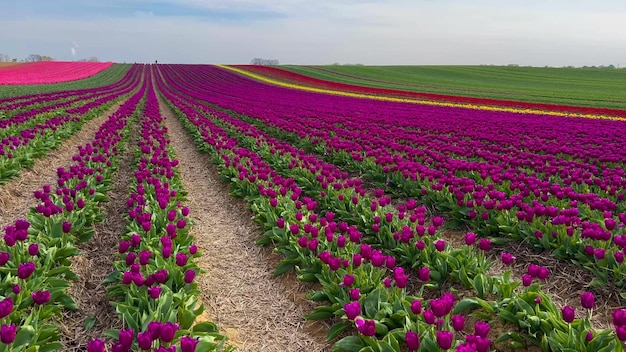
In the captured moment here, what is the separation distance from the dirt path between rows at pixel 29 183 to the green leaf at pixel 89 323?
407 centimetres

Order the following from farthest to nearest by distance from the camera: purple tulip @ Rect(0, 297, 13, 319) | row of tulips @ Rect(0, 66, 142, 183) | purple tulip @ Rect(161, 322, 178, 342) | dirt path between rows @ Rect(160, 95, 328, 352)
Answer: row of tulips @ Rect(0, 66, 142, 183) < dirt path between rows @ Rect(160, 95, 328, 352) < purple tulip @ Rect(0, 297, 13, 319) < purple tulip @ Rect(161, 322, 178, 342)

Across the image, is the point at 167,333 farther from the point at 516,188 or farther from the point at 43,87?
the point at 43,87

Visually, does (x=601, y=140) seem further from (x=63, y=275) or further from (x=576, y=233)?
(x=63, y=275)

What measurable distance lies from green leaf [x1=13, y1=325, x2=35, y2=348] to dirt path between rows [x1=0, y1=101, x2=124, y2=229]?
4662 mm

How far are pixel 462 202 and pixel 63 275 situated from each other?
19.9 ft

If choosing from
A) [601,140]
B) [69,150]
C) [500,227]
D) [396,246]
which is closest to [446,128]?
[601,140]

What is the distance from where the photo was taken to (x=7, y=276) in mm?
4156

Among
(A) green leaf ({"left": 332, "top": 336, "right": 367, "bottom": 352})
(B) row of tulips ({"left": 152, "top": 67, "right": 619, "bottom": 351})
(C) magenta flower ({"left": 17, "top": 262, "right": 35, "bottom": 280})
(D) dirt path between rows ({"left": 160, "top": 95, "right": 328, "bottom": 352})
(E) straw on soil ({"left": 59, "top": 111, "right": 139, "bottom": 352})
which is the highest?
(C) magenta flower ({"left": 17, "top": 262, "right": 35, "bottom": 280})

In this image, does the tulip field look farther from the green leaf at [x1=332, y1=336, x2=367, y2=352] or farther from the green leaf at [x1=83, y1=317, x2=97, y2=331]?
the green leaf at [x1=83, y1=317, x2=97, y2=331]

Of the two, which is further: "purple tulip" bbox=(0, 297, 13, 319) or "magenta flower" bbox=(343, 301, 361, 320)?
"magenta flower" bbox=(343, 301, 361, 320)

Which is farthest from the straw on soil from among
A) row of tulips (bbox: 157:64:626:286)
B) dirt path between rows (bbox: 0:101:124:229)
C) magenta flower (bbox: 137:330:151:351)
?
row of tulips (bbox: 157:64:626:286)

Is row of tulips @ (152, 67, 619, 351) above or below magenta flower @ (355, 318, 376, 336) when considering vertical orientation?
Answer: below

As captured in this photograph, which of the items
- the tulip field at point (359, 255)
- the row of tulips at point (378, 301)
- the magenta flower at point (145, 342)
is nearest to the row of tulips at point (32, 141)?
the tulip field at point (359, 255)

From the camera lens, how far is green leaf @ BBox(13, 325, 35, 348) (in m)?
3.33
